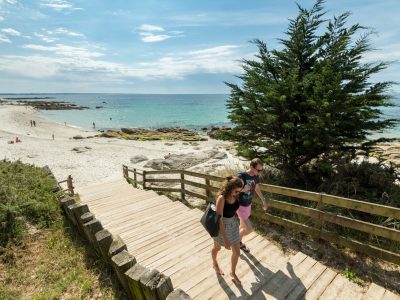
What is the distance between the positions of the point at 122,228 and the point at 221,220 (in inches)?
135

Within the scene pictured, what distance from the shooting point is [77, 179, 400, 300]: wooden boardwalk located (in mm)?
4199

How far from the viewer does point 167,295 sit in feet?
9.70

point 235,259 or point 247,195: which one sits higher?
point 247,195

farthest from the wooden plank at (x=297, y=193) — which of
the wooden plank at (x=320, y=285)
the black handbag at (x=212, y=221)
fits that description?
the black handbag at (x=212, y=221)

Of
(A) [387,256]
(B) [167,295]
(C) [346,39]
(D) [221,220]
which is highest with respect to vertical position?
(C) [346,39]

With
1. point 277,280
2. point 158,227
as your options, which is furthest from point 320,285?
point 158,227

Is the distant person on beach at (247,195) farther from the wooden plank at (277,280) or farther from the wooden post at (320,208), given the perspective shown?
the wooden post at (320,208)

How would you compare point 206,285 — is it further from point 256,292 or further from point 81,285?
point 81,285

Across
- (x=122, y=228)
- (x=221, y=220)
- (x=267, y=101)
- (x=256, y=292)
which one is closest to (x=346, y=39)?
(x=267, y=101)

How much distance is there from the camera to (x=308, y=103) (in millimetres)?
7527

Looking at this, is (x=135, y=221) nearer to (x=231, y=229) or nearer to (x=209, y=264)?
(x=209, y=264)

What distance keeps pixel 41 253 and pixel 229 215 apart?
3.87 metres

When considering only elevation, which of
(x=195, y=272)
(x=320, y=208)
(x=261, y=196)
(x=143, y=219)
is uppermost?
(x=261, y=196)

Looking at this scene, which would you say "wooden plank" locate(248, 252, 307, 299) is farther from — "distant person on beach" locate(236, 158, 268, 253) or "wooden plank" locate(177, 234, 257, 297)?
"distant person on beach" locate(236, 158, 268, 253)
